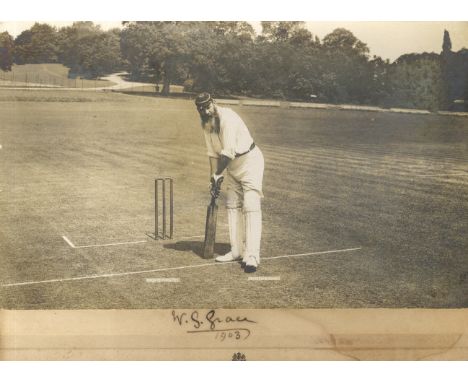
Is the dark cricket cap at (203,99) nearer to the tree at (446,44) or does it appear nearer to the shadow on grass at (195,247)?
the shadow on grass at (195,247)

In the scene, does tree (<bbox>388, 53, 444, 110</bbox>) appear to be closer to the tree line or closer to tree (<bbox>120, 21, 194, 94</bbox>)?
the tree line

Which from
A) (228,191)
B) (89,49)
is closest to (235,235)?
(228,191)

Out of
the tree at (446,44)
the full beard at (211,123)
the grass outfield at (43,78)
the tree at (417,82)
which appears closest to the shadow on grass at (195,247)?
the full beard at (211,123)

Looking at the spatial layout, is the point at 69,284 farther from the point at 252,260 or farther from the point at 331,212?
the point at 331,212

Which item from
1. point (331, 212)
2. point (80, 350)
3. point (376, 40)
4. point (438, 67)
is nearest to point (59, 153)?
point (80, 350)
